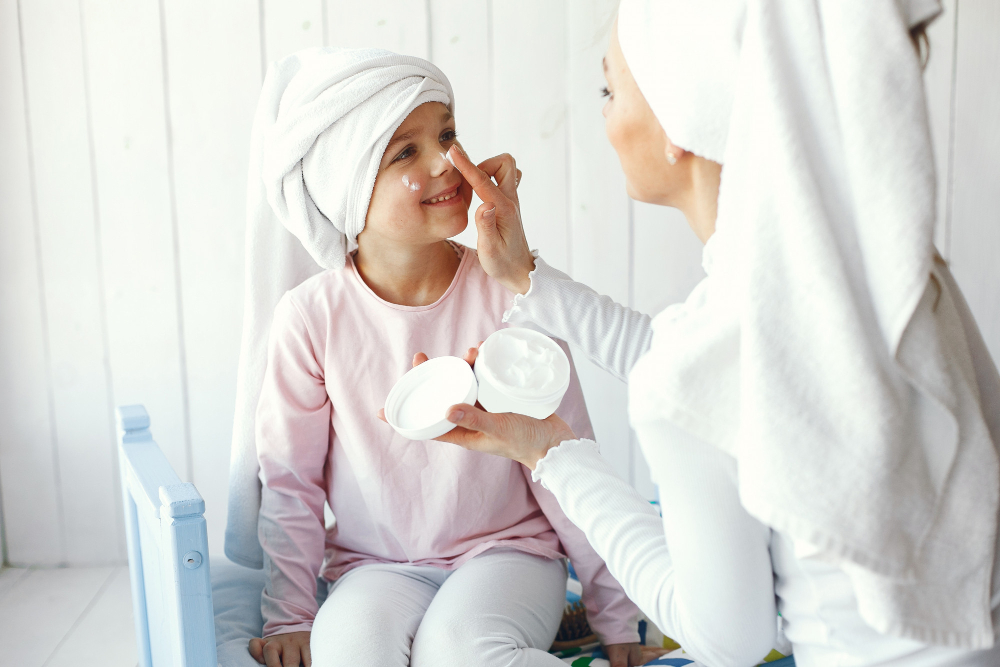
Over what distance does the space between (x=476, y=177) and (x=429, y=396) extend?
348 millimetres

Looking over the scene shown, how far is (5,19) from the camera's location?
1.83 m

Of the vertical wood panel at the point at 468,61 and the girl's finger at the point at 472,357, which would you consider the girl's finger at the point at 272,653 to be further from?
the vertical wood panel at the point at 468,61

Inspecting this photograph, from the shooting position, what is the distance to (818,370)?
0.62 metres

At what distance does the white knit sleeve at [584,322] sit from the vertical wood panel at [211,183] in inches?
38.8

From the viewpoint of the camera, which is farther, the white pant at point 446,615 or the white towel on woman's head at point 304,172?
the white towel on woman's head at point 304,172

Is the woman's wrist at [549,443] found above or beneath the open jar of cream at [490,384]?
beneath

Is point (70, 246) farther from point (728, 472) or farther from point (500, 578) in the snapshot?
point (728, 472)

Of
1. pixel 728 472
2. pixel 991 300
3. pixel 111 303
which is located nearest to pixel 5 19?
pixel 111 303

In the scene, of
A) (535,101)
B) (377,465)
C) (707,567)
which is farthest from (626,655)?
(535,101)

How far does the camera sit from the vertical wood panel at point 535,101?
182 cm

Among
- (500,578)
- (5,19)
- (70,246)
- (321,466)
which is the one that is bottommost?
(500,578)

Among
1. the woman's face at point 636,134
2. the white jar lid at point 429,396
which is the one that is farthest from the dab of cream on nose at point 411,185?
the woman's face at point 636,134

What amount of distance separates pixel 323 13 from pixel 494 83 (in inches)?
16.1

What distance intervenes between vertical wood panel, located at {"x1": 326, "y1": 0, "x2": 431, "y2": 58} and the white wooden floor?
1.40 metres
